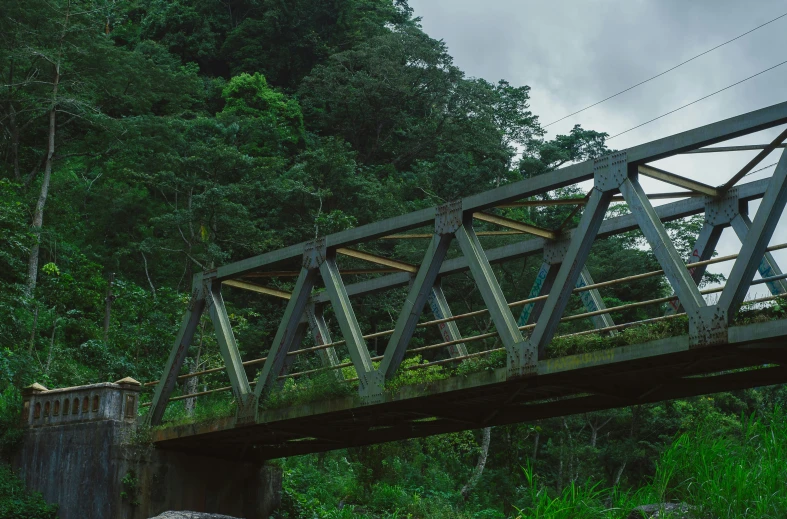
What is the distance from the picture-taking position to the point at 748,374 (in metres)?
12.1

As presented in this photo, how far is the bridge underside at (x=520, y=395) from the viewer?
34.7ft

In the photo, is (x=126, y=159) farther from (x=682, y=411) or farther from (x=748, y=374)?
(x=748, y=374)

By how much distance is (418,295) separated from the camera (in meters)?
13.0

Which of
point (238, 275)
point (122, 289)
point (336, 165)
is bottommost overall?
point (238, 275)

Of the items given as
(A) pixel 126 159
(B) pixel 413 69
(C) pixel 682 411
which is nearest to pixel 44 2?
(A) pixel 126 159

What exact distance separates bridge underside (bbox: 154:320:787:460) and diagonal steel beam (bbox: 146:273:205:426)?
57cm

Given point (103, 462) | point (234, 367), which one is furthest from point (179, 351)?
point (103, 462)

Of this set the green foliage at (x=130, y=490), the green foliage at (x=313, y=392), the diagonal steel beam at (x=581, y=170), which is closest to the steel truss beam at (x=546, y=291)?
the diagonal steel beam at (x=581, y=170)

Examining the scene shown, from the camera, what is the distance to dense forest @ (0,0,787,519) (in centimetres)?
2438

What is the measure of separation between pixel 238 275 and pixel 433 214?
492 cm

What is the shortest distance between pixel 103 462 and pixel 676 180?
35.4ft

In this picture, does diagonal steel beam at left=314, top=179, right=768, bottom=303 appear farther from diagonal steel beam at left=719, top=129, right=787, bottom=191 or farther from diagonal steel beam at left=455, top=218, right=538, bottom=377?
diagonal steel beam at left=455, top=218, right=538, bottom=377

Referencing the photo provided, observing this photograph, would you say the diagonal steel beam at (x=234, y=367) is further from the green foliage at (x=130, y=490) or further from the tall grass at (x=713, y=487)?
the tall grass at (x=713, y=487)

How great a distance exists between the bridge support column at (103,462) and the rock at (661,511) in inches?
334
